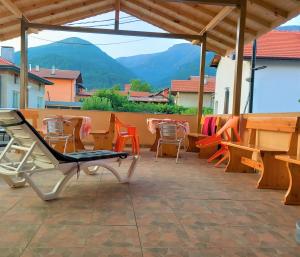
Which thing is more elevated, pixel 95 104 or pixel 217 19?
→ pixel 217 19

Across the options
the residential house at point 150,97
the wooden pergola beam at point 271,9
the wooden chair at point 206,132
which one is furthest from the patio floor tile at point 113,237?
the residential house at point 150,97

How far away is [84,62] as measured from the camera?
3922 cm

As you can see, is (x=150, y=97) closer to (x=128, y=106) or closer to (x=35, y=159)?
(x=128, y=106)

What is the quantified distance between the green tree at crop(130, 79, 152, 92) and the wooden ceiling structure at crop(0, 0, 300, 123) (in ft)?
111

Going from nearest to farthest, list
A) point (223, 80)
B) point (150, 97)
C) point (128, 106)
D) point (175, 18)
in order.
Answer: point (175, 18) < point (128, 106) < point (223, 80) < point (150, 97)

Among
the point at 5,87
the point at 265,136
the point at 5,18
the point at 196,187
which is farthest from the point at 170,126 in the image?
the point at 5,87

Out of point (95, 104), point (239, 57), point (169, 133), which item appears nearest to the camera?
point (239, 57)

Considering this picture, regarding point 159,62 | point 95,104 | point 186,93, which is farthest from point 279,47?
point 159,62

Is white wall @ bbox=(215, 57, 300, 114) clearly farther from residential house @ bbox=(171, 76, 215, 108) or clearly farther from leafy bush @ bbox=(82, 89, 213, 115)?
residential house @ bbox=(171, 76, 215, 108)

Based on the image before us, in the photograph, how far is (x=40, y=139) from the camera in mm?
3057

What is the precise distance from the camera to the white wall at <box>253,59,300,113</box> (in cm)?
1652

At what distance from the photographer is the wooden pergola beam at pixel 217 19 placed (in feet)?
21.2

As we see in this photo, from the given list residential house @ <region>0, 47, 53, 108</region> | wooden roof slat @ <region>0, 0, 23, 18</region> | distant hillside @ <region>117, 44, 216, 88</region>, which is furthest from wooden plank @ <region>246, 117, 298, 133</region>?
distant hillside @ <region>117, 44, 216, 88</region>

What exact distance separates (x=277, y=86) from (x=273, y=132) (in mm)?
13045
